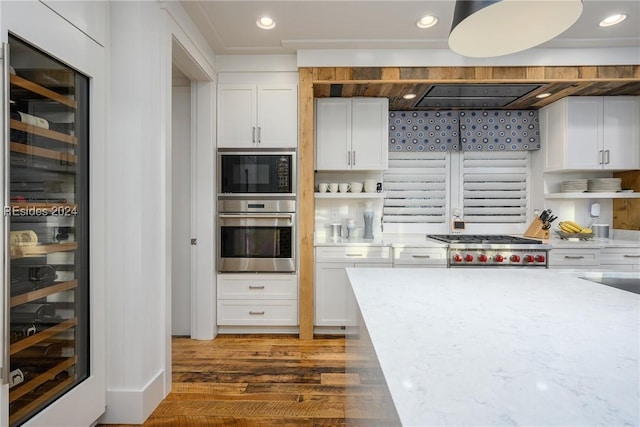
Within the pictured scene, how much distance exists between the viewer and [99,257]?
188 cm

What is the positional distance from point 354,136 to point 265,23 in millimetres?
1280

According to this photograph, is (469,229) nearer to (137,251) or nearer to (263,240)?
(263,240)

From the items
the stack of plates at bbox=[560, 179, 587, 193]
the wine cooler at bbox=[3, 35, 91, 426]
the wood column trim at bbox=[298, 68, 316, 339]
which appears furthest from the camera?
the stack of plates at bbox=[560, 179, 587, 193]

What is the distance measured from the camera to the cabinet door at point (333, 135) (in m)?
3.51

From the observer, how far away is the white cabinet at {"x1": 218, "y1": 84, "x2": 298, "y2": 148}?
3.34 metres

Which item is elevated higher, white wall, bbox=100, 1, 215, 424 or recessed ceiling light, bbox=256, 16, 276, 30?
recessed ceiling light, bbox=256, 16, 276, 30

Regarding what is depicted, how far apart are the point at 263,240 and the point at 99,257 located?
62.0 inches

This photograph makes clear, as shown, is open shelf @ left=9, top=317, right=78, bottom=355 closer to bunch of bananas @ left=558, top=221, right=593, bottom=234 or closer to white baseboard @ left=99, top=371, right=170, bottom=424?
white baseboard @ left=99, top=371, right=170, bottom=424

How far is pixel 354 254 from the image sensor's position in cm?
329

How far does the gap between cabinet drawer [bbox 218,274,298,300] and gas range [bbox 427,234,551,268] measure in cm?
146

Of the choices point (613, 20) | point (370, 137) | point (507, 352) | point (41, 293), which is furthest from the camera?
point (370, 137)

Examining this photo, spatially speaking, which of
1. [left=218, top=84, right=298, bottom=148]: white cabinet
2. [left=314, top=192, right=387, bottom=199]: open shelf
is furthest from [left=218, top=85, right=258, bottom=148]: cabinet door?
[left=314, top=192, right=387, bottom=199]: open shelf

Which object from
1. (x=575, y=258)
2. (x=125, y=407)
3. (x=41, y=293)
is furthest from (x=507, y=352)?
(x=575, y=258)

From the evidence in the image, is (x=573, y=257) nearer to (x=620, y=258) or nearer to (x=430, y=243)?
(x=620, y=258)
